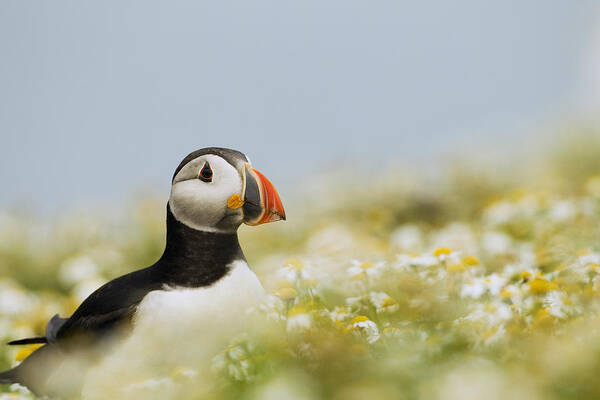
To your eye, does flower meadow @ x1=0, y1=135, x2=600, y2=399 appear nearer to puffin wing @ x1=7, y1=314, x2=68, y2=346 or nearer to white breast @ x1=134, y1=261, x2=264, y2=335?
white breast @ x1=134, y1=261, x2=264, y2=335

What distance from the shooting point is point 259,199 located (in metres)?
2.83

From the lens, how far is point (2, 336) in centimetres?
441

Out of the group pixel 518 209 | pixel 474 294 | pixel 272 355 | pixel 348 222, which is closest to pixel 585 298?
pixel 474 294

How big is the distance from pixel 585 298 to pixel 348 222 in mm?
4069

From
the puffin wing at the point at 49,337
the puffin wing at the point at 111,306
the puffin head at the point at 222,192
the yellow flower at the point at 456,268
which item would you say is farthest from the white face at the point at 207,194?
the yellow flower at the point at 456,268

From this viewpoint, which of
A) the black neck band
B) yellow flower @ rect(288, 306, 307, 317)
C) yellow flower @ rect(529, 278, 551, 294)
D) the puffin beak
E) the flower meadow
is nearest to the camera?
the flower meadow

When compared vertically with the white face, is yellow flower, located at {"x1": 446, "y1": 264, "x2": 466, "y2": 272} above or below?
below

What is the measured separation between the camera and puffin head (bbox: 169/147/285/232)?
2850 mm

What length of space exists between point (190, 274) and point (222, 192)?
16.3 inches

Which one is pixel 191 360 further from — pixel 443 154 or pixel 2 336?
pixel 443 154

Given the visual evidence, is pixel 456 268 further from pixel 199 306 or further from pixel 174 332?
pixel 174 332

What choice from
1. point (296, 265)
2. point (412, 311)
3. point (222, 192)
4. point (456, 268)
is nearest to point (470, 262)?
point (456, 268)

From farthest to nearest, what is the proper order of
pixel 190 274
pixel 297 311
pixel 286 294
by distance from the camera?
pixel 190 274
pixel 286 294
pixel 297 311

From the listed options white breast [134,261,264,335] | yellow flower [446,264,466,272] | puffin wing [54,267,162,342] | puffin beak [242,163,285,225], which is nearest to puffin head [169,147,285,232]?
puffin beak [242,163,285,225]
